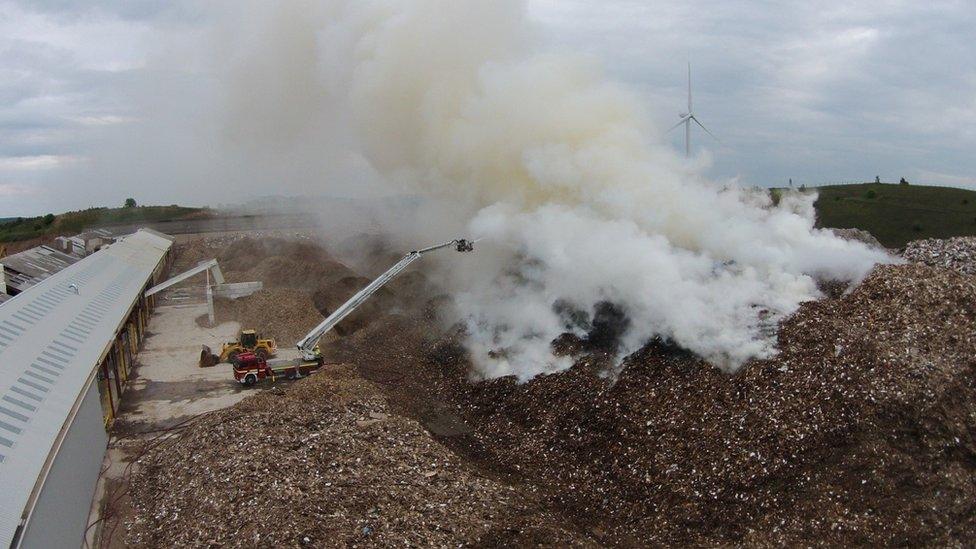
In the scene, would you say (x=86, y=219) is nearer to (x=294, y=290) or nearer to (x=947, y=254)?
(x=294, y=290)

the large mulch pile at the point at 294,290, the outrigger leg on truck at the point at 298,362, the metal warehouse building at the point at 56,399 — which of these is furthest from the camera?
the large mulch pile at the point at 294,290

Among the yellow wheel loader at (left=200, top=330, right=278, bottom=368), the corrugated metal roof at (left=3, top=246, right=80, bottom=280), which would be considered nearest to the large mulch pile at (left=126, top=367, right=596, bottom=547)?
the yellow wheel loader at (left=200, top=330, right=278, bottom=368)

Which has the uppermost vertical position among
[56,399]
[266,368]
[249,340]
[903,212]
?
[903,212]

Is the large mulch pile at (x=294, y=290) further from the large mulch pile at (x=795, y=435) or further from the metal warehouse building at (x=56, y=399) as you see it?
the large mulch pile at (x=795, y=435)

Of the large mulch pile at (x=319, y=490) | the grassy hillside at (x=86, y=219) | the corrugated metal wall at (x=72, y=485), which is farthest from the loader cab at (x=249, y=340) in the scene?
the grassy hillside at (x=86, y=219)

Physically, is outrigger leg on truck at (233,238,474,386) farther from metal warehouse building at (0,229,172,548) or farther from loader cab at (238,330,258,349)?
metal warehouse building at (0,229,172,548)

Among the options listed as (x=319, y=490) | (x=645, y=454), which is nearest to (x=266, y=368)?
(x=319, y=490)
